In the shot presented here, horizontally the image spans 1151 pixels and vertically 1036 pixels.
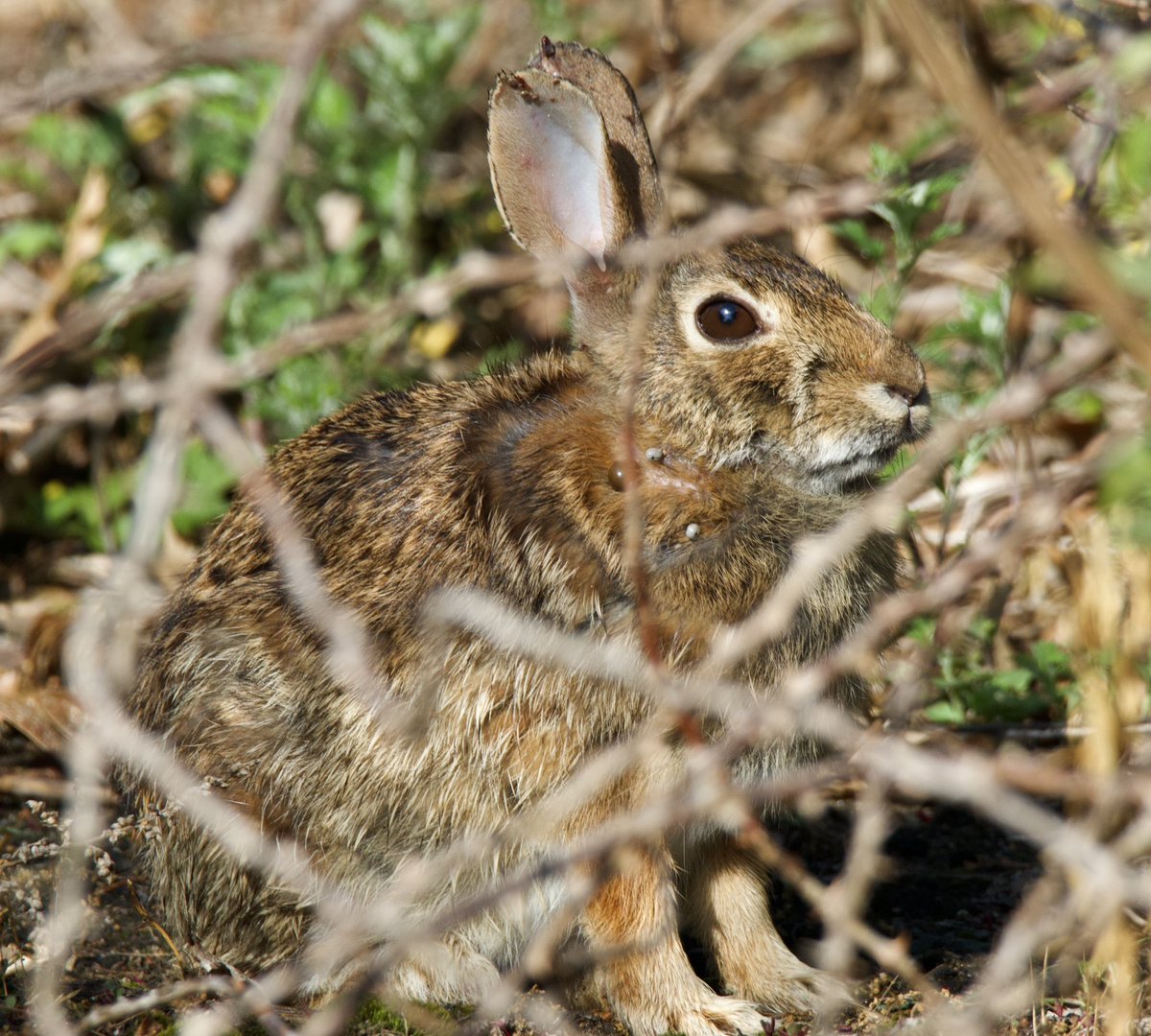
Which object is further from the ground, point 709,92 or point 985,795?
point 985,795

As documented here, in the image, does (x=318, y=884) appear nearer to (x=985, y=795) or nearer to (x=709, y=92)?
(x=985, y=795)

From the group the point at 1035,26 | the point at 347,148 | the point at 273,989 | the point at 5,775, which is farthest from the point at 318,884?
the point at 1035,26

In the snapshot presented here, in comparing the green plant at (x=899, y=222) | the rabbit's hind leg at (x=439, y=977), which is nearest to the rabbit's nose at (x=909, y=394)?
the green plant at (x=899, y=222)

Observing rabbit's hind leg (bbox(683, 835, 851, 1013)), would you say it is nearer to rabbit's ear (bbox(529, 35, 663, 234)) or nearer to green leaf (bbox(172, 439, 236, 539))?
rabbit's ear (bbox(529, 35, 663, 234))

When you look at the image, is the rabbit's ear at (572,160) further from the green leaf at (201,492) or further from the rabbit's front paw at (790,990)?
the green leaf at (201,492)

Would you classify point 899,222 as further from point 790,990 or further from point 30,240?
point 30,240

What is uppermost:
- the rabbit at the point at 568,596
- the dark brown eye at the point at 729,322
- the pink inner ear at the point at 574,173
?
the pink inner ear at the point at 574,173

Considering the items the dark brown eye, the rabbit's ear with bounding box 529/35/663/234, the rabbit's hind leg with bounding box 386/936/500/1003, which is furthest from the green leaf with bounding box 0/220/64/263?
the rabbit's hind leg with bounding box 386/936/500/1003

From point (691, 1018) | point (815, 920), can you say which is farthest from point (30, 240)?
point (691, 1018)
